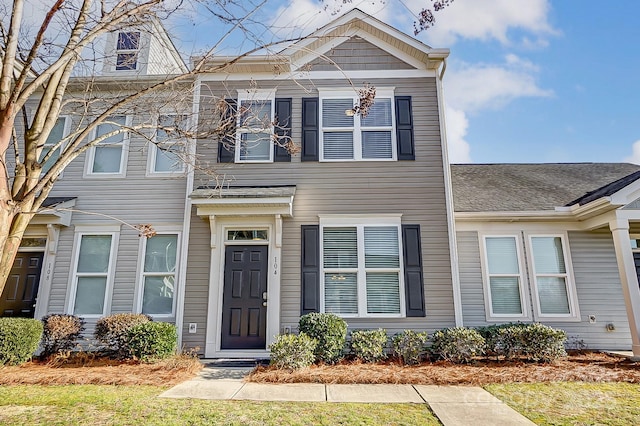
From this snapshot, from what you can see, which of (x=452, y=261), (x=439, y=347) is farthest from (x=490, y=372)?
(x=452, y=261)

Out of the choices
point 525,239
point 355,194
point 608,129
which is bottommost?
point 525,239

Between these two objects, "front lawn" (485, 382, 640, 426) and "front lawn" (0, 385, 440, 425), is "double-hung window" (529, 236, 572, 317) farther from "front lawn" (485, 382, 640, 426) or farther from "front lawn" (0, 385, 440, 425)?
"front lawn" (0, 385, 440, 425)

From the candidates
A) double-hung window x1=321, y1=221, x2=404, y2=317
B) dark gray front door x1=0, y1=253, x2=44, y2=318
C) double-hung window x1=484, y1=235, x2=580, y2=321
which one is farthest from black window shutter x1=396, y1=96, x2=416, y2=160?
dark gray front door x1=0, y1=253, x2=44, y2=318

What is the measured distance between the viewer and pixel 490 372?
236 inches

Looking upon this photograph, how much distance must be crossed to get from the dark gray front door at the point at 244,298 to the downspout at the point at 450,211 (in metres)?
3.84

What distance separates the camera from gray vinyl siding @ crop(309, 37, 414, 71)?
8.75 meters

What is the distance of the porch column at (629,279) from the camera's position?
23.2 feet

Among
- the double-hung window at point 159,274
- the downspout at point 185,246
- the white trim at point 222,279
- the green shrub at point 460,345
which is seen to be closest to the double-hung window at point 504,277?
the green shrub at point 460,345

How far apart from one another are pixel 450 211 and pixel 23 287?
9.38 m

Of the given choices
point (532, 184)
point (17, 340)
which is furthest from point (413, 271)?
point (17, 340)

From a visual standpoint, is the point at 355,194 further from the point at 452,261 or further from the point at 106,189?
the point at 106,189

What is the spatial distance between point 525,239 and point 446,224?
226 cm

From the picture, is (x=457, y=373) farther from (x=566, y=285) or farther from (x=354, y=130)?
(x=354, y=130)

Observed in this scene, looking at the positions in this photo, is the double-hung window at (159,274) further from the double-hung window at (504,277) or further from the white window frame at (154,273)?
the double-hung window at (504,277)
